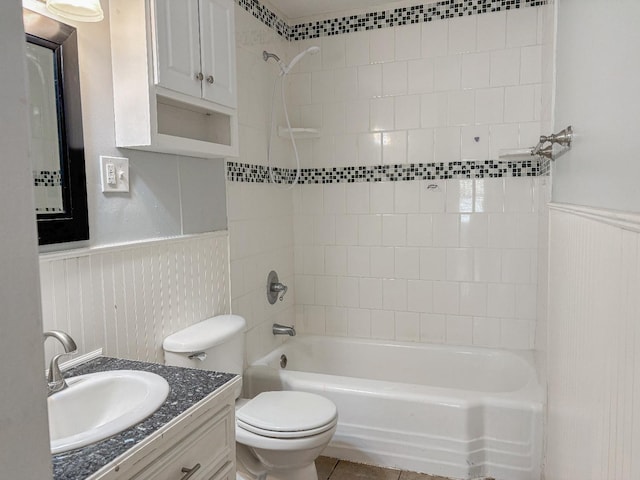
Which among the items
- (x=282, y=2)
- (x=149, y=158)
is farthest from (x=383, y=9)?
(x=149, y=158)

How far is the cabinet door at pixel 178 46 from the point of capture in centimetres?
154

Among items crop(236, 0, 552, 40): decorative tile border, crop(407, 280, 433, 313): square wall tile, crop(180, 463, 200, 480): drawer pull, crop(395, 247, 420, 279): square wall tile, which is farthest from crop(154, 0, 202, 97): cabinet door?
crop(407, 280, 433, 313): square wall tile

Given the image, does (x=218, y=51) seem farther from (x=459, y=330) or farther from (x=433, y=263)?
(x=459, y=330)

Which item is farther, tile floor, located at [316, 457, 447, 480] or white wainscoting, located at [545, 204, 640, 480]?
tile floor, located at [316, 457, 447, 480]

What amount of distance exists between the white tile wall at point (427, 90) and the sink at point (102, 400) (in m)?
2.06

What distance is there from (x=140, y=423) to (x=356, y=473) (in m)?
1.51

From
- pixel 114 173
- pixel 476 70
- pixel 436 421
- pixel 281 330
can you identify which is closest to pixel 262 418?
pixel 436 421

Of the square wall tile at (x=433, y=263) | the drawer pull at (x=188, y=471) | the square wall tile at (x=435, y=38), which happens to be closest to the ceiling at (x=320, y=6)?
the square wall tile at (x=435, y=38)

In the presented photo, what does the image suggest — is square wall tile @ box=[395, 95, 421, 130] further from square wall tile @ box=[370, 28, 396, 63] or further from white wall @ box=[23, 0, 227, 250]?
white wall @ box=[23, 0, 227, 250]

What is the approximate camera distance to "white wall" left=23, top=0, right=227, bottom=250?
58.0 inches

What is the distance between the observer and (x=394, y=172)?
9.39 feet

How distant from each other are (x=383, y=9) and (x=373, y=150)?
874 millimetres

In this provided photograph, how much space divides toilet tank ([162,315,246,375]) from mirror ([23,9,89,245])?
56cm

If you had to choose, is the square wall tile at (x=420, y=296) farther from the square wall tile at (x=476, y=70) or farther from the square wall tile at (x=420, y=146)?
the square wall tile at (x=476, y=70)
